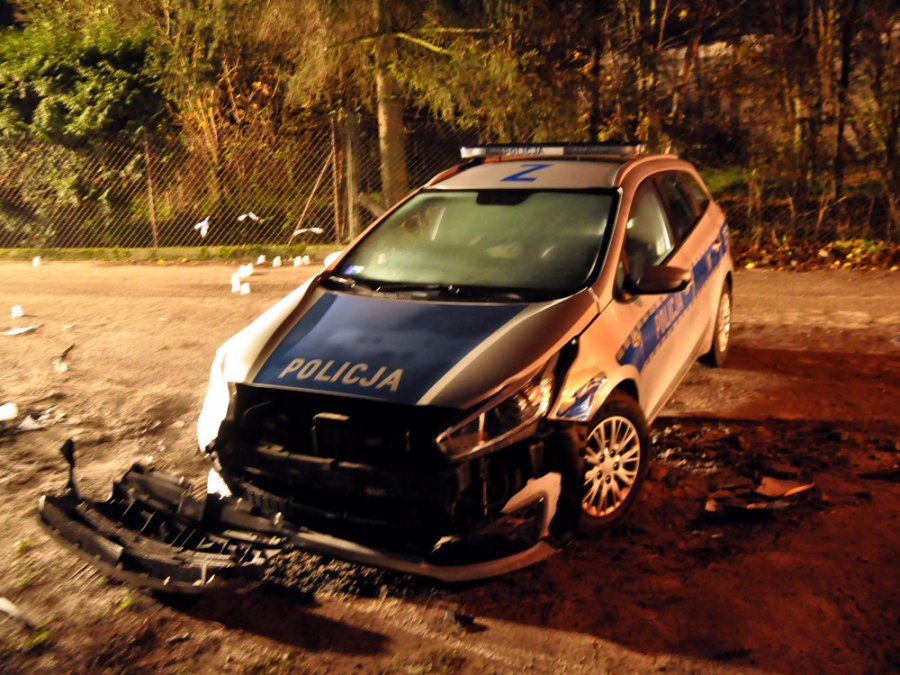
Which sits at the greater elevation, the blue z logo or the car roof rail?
the car roof rail

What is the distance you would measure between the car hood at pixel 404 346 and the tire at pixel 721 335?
2543 millimetres

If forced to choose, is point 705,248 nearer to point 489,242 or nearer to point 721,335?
point 721,335

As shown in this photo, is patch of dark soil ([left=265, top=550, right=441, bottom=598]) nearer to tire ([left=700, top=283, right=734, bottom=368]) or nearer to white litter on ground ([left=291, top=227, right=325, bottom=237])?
tire ([left=700, top=283, right=734, bottom=368])

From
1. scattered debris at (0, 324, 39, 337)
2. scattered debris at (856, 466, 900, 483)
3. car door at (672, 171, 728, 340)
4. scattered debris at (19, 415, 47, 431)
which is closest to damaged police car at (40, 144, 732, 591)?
car door at (672, 171, 728, 340)

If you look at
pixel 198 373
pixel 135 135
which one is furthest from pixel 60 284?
pixel 198 373

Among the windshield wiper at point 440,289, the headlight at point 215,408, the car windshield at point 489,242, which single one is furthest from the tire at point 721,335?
the headlight at point 215,408

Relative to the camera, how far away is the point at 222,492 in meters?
3.90

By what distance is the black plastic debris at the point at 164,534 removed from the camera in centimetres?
345

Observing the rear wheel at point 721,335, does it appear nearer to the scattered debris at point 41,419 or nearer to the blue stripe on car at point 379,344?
the blue stripe on car at point 379,344

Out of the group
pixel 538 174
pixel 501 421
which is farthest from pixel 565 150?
pixel 501 421

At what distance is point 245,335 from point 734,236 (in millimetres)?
8655

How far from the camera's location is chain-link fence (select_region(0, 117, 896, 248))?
42.3ft

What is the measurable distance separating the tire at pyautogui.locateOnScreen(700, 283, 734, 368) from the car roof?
1376 millimetres

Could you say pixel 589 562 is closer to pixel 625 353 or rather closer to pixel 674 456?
pixel 625 353
